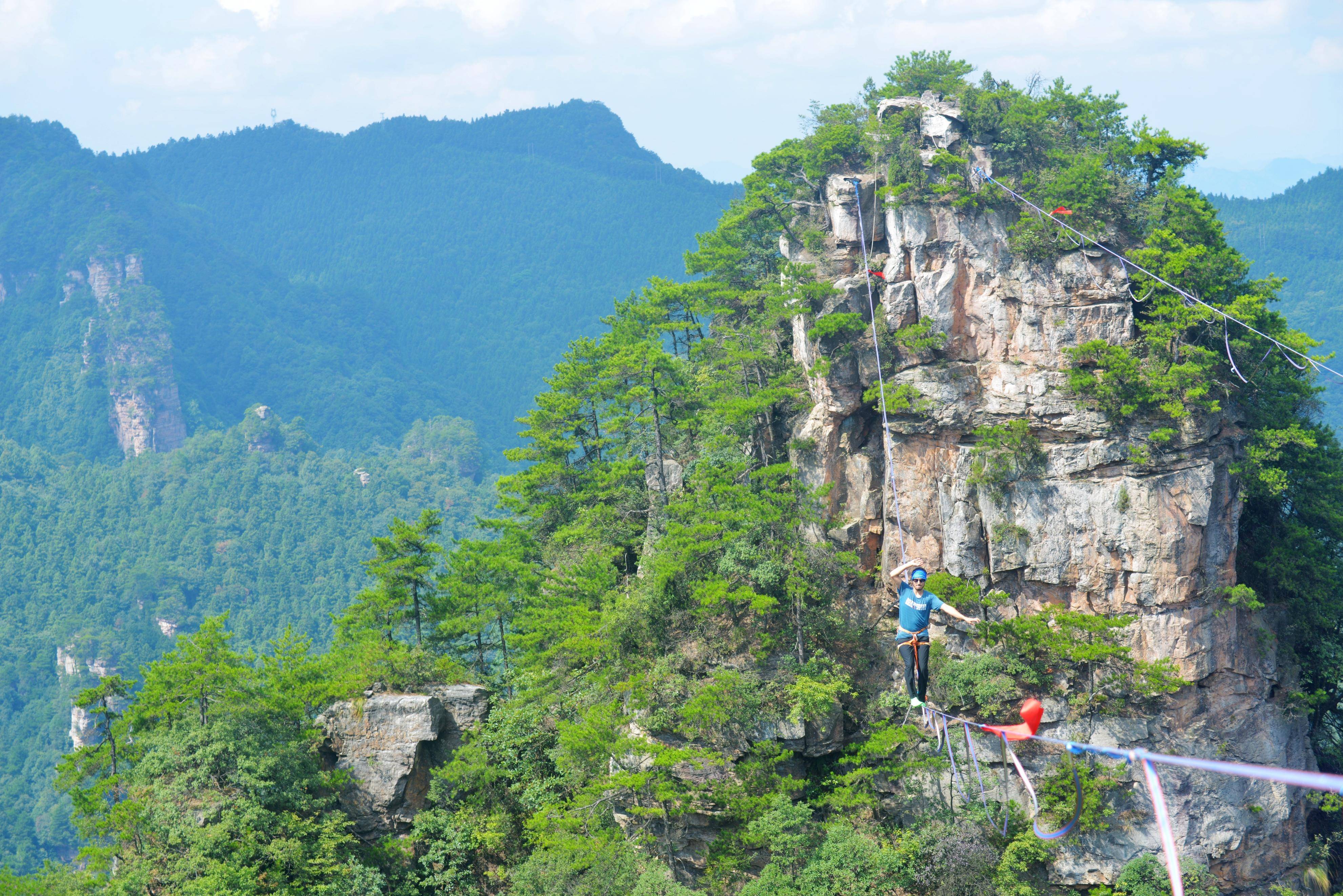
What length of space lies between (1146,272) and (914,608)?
57.9ft

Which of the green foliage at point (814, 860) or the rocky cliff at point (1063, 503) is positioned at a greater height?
the rocky cliff at point (1063, 503)

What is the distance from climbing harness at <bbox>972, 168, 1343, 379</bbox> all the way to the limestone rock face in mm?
506

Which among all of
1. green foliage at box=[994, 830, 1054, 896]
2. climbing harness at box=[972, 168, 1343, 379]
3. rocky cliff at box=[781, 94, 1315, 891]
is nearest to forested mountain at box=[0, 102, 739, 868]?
rocky cliff at box=[781, 94, 1315, 891]

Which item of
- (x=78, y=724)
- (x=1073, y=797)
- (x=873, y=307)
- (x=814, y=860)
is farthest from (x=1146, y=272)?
(x=78, y=724)

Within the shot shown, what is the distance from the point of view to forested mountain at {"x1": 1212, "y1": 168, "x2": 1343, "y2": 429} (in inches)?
3944

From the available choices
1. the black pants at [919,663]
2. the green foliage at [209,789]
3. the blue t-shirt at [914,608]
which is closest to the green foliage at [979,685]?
the black pants at [919,663]

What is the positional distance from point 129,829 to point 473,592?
11490mm

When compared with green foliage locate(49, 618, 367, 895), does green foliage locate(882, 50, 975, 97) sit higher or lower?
higher

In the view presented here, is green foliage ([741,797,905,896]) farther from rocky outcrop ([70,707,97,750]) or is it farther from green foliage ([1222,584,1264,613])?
rocky outcrop ([70,707,97,750])

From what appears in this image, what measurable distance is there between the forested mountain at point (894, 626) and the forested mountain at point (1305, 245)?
276 feet

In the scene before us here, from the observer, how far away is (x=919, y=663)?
44.1 ft

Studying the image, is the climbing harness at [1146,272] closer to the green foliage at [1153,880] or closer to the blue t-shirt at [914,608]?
the green foliage at [1153,880]

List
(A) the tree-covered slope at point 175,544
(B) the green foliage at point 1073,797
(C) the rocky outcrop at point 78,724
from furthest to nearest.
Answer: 1. (A) the tree-covered slope at point 175,544
2. (C) the rocky outcrop at point 78,724
3. (B) the green foliage at point 1073,797

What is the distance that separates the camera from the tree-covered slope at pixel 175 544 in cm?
8694
